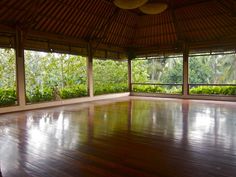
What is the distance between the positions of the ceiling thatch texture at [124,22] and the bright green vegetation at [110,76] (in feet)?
3.81

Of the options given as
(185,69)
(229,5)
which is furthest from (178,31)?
(229,5)

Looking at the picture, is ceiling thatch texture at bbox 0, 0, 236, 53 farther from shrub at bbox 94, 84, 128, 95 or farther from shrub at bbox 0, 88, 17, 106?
shrub at bbox 94, 84, 128, 95

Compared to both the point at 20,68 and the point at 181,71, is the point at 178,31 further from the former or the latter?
the point at 20,68

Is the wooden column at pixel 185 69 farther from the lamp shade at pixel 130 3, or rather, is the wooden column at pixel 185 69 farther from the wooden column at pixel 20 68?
the wooden column at pixel 20 68

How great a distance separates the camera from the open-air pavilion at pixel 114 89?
323 cm

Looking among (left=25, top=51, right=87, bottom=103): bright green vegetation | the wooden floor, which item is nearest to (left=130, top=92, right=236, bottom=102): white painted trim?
(left=25, top=51, right=87, bottom=103): bright green vegetation

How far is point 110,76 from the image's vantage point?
43.2ft

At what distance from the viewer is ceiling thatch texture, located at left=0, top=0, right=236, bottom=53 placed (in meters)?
7.82

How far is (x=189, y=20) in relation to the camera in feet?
33.9

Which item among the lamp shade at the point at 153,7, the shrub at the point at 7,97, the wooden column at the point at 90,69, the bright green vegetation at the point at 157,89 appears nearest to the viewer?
the lamp shade at the point at 153,7

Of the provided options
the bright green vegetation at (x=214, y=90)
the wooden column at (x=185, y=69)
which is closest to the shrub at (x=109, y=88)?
the wooden column at (x=185, y=69)

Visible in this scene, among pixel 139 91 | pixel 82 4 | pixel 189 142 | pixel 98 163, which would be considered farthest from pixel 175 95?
pixel 98 163

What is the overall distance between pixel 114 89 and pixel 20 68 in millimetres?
6100

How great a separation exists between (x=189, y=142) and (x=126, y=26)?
8.83 metres
